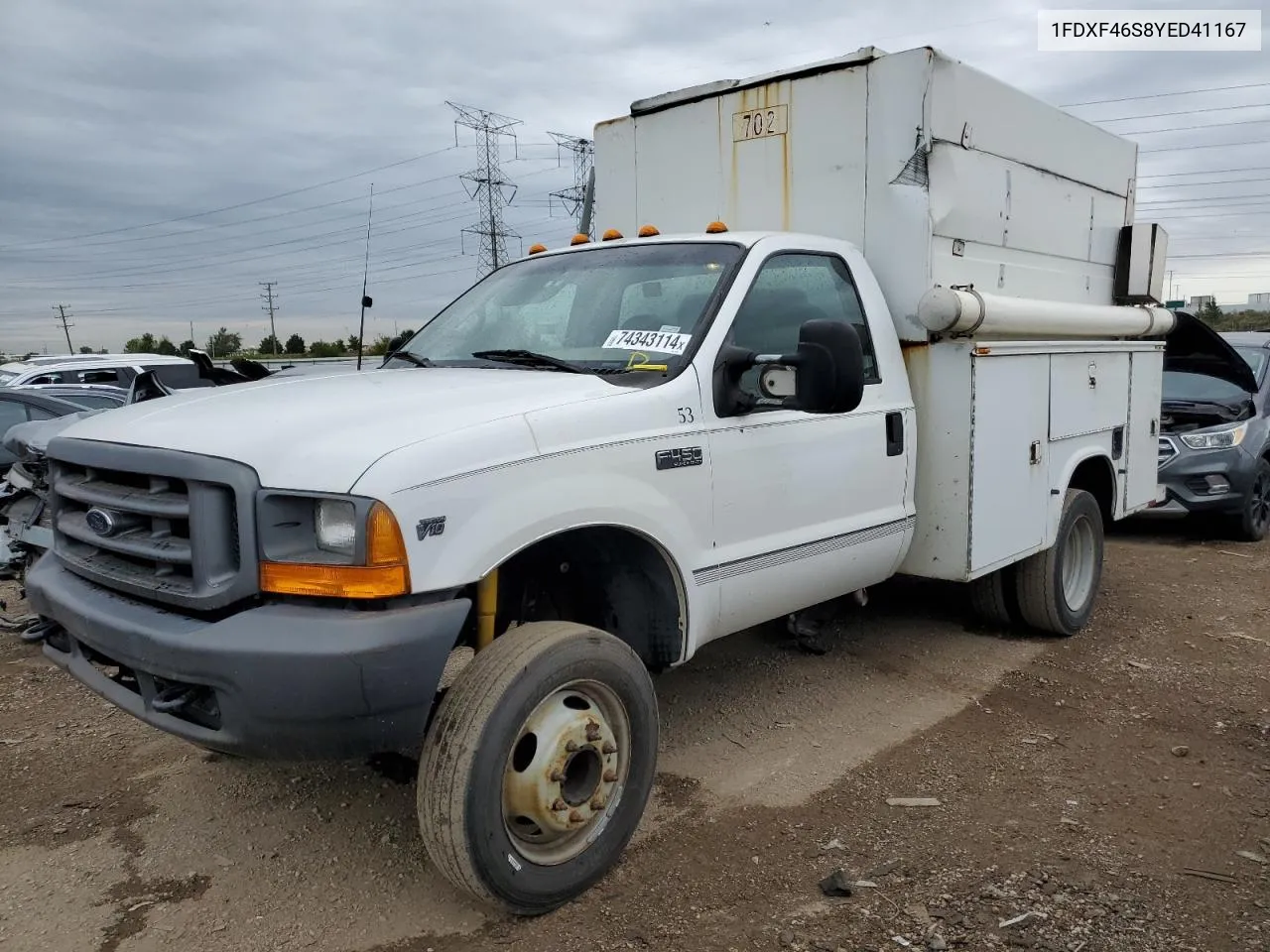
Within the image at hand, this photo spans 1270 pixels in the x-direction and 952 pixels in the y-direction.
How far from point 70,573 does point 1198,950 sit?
3.46 m

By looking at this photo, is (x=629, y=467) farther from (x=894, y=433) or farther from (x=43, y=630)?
(x=43, y=630)

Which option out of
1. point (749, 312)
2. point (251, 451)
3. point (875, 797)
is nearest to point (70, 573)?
point (251, 451)

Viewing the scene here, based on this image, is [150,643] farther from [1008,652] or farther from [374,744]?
[1008,652]

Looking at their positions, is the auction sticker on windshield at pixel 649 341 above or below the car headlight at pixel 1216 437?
above

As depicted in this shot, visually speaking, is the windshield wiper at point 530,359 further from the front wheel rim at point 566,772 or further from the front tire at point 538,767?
the front wheel rim at point 566,772

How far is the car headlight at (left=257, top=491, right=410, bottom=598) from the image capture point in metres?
2.44

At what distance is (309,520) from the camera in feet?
8.31

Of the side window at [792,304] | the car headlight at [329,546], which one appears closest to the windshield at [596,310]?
the side window at [792,304]

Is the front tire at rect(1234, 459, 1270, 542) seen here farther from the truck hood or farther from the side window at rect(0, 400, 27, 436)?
the side window at rect(0, 400, 27, 436)

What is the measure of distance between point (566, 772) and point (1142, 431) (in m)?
4.77

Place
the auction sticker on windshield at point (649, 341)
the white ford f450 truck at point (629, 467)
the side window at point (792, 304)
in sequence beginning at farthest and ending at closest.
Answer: the side window at point (792, 304)
the auction sticker on windshield at point (649, 341)
the white ford f450 truck at point (629, 467)

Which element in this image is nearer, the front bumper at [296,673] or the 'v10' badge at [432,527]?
the front bumper at [296,673]

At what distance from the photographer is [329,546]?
2504 mm

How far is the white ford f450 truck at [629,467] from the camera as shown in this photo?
2508 millimetres
